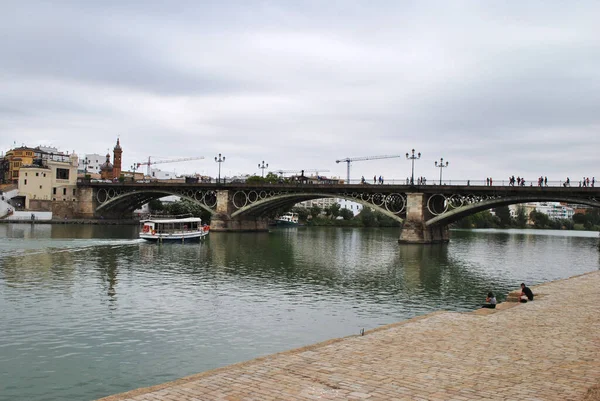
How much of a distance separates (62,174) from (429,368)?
114 metres

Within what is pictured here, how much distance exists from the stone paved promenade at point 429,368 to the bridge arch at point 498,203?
160 feet

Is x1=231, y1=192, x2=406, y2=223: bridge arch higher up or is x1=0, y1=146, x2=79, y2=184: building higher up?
x1=0, y1=146, x2=79, y2=184: building

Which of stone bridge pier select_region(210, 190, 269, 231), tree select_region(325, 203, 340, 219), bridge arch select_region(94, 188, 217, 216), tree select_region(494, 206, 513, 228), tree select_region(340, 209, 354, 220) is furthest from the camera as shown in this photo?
tree select_region(325, 203, 340, 219)

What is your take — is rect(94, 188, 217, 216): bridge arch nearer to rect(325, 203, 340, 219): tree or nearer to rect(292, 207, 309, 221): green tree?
rect(292, 207, 309, 221): green tree

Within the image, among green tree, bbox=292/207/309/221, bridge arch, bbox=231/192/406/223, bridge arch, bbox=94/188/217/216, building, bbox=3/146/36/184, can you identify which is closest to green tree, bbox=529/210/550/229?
green tree, bbox=292/207/309/221

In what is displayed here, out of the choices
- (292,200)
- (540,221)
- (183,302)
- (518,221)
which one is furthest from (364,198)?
(540,221)

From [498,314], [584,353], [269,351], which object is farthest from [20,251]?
[584,353]

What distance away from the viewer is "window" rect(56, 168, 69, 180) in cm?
11350

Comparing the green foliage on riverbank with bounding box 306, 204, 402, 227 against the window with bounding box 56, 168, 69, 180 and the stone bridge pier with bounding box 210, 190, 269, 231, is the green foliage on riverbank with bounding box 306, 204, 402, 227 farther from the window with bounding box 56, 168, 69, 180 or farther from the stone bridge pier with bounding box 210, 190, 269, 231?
the window with bounding box 56, 168, 69, 180

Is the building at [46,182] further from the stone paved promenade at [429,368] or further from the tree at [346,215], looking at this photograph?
the stone paved promenade at [429,368]

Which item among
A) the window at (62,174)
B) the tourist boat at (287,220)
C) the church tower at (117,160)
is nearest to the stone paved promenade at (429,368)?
the window at (62,174)

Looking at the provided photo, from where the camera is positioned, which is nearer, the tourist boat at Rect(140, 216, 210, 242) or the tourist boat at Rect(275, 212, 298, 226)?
the tourist boat at Rect(140, 216, 210, 242)

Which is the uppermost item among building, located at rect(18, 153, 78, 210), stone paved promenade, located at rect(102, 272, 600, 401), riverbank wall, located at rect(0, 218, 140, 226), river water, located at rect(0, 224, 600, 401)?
building, located at rect(18, 153, 78, 210)

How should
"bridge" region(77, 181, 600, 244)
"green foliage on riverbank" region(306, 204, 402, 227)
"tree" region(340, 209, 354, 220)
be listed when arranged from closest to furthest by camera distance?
"bridge" region(77, 181, 600, 244) < "green foliage on riverbank" region(306, 204, 402, 227) < "tree" region(340, 209, 354, 220)
